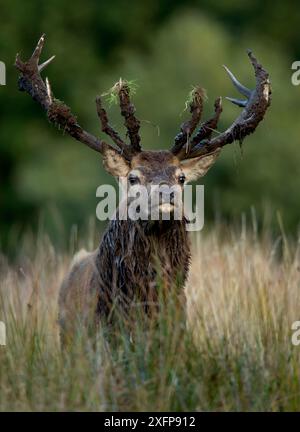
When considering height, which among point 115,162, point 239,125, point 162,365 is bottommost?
point 162,365

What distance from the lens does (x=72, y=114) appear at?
8.79 m

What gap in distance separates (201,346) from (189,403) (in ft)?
1.98

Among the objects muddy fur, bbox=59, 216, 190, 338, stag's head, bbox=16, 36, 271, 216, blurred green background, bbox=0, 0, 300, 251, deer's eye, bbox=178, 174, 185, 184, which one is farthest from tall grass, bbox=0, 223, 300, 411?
blurred green background, bbox=0, 0, 300, 251

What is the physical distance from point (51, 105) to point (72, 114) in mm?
175

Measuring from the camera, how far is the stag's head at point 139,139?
831 cm

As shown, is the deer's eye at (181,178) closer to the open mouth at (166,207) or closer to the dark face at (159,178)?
the dark face at (159,178)

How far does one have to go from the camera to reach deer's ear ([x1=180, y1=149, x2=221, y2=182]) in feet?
28.8

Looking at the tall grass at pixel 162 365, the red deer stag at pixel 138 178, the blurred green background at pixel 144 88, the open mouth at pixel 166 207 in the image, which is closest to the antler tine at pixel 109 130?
the red deer stag at pixel 138 178

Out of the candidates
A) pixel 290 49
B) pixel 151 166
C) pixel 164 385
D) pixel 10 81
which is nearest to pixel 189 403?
pixel 164 385

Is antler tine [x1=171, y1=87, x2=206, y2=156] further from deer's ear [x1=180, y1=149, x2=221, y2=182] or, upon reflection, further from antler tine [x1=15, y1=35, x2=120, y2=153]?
antler tine [x1=15, y1=35, x2=120, y2=153]

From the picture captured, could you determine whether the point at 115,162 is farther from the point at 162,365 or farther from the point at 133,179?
the point at 162,365

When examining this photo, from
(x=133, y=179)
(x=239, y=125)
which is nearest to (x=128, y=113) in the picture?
(x=133, y=179)

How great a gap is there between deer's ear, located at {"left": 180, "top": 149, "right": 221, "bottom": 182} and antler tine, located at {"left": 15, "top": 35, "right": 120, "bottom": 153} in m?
0.64
